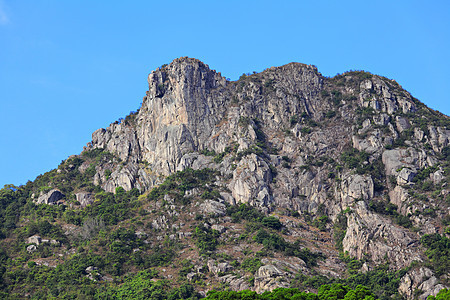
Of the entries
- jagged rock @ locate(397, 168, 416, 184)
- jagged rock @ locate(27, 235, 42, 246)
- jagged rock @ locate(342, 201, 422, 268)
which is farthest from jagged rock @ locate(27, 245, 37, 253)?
jagged rock @ locate(397, 168, 416, 184)

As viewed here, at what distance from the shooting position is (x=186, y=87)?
550 feet

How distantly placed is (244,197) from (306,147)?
22255 millimetres

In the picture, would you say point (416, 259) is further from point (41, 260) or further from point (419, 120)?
point (41, 260)

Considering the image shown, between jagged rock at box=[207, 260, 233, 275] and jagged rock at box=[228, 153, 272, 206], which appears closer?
jagged rock at box=[207, 260, 233, 275]

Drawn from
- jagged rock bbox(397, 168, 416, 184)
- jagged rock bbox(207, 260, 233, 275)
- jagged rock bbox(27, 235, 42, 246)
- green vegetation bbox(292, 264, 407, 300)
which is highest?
jagged rock bbox(397, 168, 416, 184)

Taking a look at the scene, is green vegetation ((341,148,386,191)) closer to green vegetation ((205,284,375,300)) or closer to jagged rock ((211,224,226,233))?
jagged rock ((211,224,226,233))

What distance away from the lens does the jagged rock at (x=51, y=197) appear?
158 meters

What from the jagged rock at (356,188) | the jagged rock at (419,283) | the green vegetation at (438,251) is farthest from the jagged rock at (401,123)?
the jagged rock at (419,283)

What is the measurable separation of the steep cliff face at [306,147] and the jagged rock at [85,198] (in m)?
5.06

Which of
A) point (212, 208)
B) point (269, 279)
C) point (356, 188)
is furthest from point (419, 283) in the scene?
point (212, 208)

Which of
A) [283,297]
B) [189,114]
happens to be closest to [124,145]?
[189,114]

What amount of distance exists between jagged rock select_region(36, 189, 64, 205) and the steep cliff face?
1047cm

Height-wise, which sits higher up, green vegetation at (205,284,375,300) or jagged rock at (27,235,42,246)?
jagged rock at (27,235,42,246)

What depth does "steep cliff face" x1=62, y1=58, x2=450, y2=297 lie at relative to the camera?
133250mm
